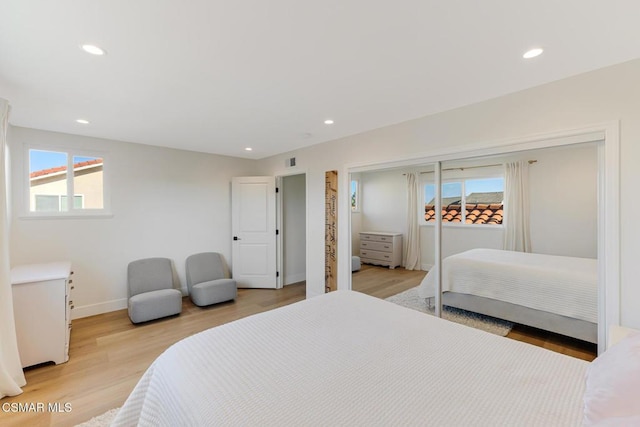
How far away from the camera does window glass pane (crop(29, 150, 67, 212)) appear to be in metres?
3.29

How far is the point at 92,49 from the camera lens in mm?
1619

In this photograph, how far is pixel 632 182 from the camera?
1739 mm

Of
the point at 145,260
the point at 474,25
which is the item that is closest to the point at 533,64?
the point at 474,25

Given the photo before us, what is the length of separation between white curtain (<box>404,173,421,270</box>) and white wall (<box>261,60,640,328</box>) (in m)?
0.29

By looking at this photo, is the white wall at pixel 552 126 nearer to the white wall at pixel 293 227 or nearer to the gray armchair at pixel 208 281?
the white wall at pixel 293 227

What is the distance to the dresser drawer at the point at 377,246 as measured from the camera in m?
3.42

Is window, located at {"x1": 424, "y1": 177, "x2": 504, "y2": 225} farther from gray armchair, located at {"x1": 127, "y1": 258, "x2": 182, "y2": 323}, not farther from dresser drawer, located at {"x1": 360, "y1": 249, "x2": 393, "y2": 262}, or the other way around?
gray armchair, located at {"x1": 127, "y1": 258, "x2": 182, "y2": 323}

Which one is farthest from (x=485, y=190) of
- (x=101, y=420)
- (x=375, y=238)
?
(x=101, y=420)

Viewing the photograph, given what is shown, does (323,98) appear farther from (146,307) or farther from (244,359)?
(146,307)

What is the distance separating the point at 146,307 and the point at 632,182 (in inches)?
185

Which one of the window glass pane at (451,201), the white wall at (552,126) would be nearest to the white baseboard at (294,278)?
the white wall at (552,126)

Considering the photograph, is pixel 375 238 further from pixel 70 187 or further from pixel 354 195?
pixel 70 187

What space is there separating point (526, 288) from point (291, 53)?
2835mm

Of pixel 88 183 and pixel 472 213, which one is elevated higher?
pixel 88 183
